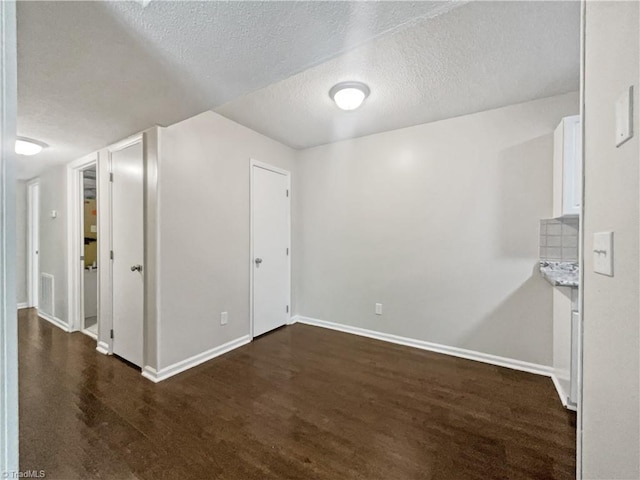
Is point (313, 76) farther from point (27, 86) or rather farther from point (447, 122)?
point (27, 86)

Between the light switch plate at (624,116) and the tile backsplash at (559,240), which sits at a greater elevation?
the light switch plate at (624,116)

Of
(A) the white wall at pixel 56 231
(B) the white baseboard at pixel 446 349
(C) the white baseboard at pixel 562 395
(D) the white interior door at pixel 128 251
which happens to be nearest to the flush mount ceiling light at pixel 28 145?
(D) the white interior door at pixel 128 251

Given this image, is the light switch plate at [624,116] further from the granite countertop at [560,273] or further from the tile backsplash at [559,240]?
the tile backsplash at [559,240]

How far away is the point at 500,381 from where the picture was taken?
2.28 metres

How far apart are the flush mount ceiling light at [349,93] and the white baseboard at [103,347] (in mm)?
3313

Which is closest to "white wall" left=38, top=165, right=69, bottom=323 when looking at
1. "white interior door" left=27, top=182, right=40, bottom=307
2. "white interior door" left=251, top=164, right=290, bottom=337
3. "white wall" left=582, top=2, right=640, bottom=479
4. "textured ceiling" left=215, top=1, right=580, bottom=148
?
"white interior door" left=27, top=182, right=40, bottom=307

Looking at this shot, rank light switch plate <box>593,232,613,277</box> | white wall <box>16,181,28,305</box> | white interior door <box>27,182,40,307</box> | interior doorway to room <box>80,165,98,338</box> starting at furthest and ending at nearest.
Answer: white wall <box>16,181,28,305</box> → white interior door <box>27,182,40,307</box> → interior doorway to room <box>80,165,98,338</box> → light switch plate <box>593,232,613,277</box>

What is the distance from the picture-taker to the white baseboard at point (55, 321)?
139 inches

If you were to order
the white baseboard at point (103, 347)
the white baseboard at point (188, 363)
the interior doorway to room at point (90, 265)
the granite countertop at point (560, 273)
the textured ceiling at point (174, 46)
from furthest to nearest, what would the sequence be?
the interior doorway to room at point (90, 265) → the white baseboard at point (103, 347) → the white baseboard at point (188, 363) → the granite countertop at point (560, 273) → the textured ceiling at point (174, 46)

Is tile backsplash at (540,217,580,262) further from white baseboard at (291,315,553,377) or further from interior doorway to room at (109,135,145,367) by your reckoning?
interior doorway to room at (109,135,145,367)

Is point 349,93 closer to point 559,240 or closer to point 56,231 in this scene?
point 559,240

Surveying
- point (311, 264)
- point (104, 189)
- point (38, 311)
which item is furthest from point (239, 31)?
point (38, 311)

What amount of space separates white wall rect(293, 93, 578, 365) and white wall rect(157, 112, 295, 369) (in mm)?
1050

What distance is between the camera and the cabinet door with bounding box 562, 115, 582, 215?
6.56 feet
